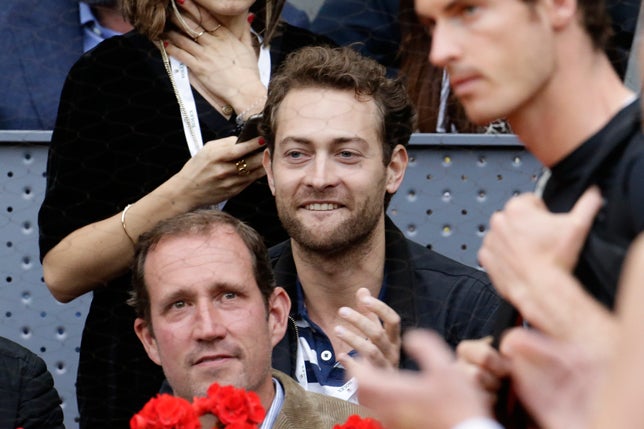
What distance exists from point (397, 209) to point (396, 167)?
35cm

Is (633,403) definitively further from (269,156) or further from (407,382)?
(269,156)

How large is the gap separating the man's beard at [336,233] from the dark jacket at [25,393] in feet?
2.07

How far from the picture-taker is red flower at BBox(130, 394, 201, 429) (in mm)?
2109

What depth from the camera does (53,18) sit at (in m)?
3.36

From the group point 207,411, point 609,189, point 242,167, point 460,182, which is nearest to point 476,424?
point 609,189

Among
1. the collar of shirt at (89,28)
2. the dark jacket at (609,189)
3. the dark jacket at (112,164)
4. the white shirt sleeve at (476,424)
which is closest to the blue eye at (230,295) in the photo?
the dark jacket at (112,164)

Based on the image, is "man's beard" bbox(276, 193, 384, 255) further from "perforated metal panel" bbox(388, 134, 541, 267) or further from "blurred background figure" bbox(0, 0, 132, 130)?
"blurred background figure" bbox(0, 0, 132, 130)

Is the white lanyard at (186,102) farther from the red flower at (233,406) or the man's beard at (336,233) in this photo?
the red flower at (233,406)

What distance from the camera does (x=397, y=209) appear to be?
312 centimetres

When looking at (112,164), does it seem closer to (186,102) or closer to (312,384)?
(186,102)

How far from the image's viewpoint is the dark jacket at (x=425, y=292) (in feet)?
8.31

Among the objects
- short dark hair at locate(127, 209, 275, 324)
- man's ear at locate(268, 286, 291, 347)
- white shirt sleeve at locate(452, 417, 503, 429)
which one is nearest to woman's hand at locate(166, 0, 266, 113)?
short dark hair at locate(127, 209, 275, 324)

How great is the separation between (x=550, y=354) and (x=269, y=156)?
5.34 feet

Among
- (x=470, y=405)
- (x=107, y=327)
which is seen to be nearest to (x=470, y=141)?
(x=107, y=327)
